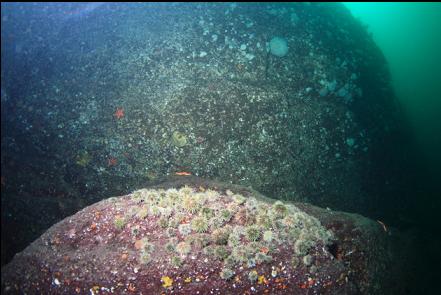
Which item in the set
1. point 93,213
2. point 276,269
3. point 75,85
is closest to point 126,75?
point 75,85

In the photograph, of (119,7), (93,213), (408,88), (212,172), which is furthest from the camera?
(408,88)

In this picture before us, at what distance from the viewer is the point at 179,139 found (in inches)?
270

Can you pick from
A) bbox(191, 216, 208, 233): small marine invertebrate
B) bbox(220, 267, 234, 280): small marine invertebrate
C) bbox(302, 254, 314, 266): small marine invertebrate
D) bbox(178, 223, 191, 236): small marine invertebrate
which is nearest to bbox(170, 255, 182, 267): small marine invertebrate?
bbox(178, 223, 191, 236): small marine invertebrate

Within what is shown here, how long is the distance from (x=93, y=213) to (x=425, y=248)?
26.1 feet

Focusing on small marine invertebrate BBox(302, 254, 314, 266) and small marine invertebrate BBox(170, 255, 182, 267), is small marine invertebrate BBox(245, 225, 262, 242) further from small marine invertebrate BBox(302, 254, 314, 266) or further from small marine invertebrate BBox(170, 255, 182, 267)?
small marine invertebrate BBox(170, 255, 182, 267)

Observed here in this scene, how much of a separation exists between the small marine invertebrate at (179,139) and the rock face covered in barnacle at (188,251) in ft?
7.19

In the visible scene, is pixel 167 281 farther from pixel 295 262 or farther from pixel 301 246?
pixel 301 246

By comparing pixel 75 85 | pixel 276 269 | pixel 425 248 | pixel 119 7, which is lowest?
pixel 425 248

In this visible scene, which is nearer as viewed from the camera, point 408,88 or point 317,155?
point 317,155

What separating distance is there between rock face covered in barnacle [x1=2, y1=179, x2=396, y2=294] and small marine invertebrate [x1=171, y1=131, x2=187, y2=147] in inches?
86.3

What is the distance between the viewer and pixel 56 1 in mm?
8969

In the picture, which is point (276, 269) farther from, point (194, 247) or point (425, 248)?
point (425, 248)

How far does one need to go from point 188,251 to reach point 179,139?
346 cm

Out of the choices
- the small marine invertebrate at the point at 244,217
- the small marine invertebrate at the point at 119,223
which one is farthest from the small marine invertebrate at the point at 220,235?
the small marine invertebrate at the point at 119,223
